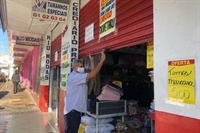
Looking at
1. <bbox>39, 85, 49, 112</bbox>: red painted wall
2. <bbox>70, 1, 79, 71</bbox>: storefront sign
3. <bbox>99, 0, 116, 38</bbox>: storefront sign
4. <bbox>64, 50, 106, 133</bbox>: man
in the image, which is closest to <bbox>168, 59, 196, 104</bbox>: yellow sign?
<bbox>99, 0, 116, 38</bbox>: storefront sign

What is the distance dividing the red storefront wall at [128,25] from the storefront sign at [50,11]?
3.77 feet

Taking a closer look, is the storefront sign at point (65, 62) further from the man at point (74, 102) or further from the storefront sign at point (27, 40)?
the storefront sign at point (27, 40)

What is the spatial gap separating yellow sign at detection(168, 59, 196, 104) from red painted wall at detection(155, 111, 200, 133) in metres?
0.14

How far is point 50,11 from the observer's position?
4277 millimetres

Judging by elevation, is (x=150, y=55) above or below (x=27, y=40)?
below

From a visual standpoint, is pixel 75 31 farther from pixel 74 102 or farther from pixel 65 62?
pixel 74 102

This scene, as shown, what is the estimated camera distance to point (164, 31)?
65.6 inches

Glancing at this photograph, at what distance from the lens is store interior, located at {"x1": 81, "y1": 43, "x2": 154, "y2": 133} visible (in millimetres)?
3539

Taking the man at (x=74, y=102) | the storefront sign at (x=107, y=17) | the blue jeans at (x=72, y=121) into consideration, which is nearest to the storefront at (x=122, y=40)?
the storefront sign at (x=107, y=17)

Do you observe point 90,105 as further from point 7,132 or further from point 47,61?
point 47,61

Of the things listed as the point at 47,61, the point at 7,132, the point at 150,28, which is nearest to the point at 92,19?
the point at 150,28

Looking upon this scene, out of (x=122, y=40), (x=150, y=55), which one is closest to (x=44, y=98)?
(x=122, y=40)

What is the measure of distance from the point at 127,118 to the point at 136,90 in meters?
0.93

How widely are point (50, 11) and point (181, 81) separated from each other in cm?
366
